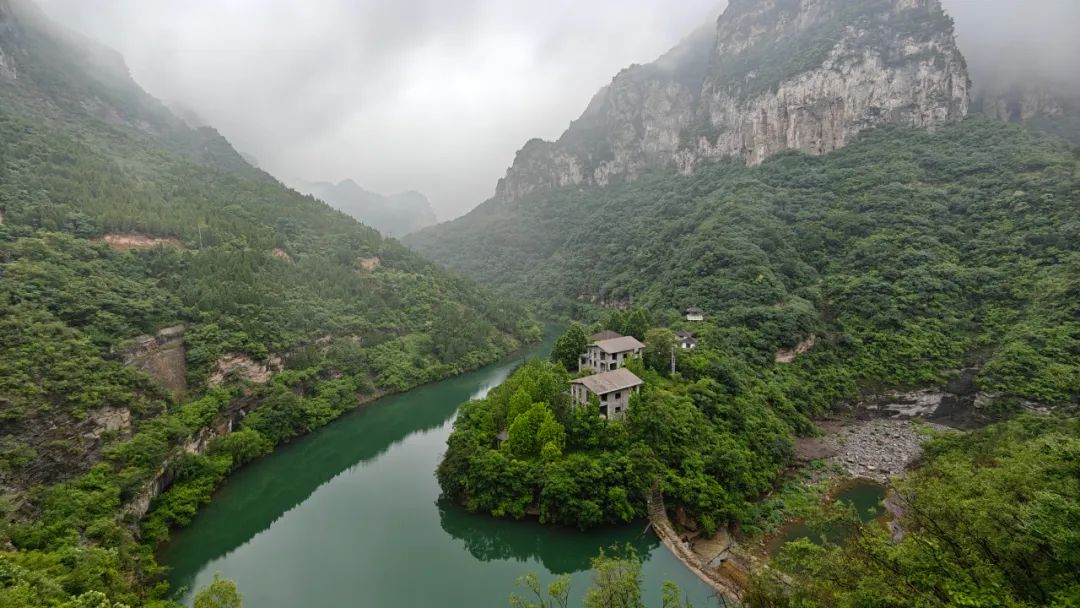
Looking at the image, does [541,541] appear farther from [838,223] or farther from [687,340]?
[838,223]

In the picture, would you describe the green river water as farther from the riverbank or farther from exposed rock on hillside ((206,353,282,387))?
exposed rock on hillside ((206,353,282,387))

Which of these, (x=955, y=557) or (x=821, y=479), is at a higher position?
(x=955, y=557)

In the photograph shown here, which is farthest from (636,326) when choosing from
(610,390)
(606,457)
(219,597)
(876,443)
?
(219,597)

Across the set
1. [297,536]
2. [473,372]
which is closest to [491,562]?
[297,536]

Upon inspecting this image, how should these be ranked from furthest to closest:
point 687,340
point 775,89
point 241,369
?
1. point 775,89
2. point 687,340
3. point 241,369

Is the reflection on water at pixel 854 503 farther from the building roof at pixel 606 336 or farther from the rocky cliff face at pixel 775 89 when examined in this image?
the rocky cliff face at pixel 775 89

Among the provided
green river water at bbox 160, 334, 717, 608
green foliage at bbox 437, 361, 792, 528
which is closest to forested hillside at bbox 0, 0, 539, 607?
green river water at bbox 160, 334, 717, 608

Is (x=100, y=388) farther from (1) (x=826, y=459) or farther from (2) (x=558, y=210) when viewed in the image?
(2) (x=558, y=210)
